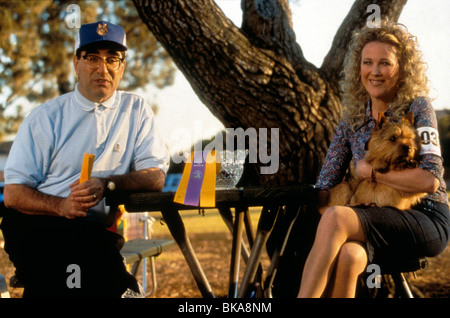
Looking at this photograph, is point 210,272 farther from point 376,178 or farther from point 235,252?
point 376,178

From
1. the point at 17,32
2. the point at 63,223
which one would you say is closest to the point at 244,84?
the point at 63,223

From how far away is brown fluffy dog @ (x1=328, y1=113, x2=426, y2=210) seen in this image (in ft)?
8.79

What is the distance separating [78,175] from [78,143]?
8.2 inches

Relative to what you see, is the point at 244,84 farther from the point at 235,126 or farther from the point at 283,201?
the point at 283,201

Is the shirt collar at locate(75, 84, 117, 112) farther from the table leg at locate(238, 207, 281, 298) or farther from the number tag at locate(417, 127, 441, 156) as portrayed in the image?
the number tag at locate(417, 127, 441, 156)

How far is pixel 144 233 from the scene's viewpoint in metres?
5.25

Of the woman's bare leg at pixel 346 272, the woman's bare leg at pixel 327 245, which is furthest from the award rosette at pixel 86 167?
the woman's bare leg at pixel 346 272

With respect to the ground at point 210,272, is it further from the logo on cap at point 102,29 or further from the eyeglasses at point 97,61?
the logo on cap at point 102,29

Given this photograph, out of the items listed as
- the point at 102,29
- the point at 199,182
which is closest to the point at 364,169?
the point at 199,182

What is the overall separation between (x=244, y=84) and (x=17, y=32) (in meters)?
8.89

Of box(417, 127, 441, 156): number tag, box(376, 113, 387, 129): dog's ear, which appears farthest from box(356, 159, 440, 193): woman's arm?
box(376, 113, 387, 129): dog's ear

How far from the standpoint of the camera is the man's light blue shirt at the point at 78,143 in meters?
3.04

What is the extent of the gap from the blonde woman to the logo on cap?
163 centimetres

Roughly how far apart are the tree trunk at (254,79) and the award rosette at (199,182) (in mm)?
1101
